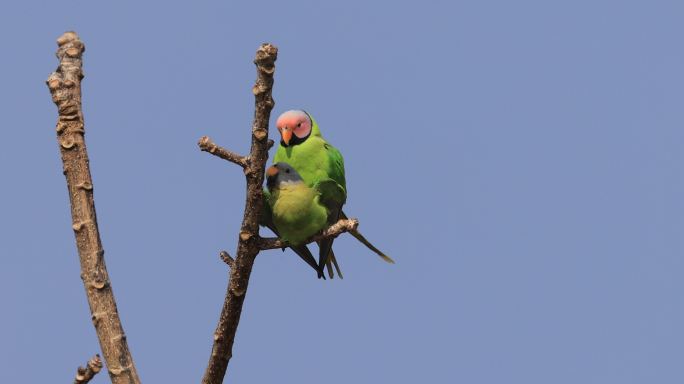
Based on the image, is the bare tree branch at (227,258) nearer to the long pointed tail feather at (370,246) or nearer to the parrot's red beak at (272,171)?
the parrot's red beak at (272,171)

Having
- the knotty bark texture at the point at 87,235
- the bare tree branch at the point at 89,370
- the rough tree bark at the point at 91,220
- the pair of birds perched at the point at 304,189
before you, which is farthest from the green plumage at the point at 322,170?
the bare tree branch at the point at 89,370

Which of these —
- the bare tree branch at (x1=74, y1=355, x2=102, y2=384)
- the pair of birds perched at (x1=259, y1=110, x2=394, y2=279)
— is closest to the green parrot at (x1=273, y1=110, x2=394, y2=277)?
the pair of birds perched at (x1=259, y1=110, x2=394, y2=279)

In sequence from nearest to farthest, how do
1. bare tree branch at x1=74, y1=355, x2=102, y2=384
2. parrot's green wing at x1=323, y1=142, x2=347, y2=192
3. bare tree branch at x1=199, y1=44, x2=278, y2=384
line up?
1. bare tree branch at x1=199, y1=44, x2=278, y2=384
2. bare tree branch at x1=74, y1=355, x2=102, y2=384
3. parrot's green wing at x1=323, y1=142, x2=347, y2=192

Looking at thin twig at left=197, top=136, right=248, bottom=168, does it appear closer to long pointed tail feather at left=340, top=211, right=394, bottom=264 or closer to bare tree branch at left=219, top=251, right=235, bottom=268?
bare tree branch at left=219, top=251, right=235, bottom=268

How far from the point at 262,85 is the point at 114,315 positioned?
4.52 ft

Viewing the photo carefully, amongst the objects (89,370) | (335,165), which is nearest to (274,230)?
(335,165)

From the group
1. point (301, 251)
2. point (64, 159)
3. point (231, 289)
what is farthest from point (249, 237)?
point (64, 159)

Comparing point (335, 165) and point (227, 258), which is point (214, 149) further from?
point (335, 165)

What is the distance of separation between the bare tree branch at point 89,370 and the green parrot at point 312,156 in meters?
1.46

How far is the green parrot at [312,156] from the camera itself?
16.4 feet

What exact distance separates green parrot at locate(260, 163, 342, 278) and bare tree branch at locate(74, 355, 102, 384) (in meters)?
1.15

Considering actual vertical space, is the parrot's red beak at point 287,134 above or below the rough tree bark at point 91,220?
above

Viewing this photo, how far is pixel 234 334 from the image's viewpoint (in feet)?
14.5

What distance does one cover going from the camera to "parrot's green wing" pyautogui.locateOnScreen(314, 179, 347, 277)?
482cm
